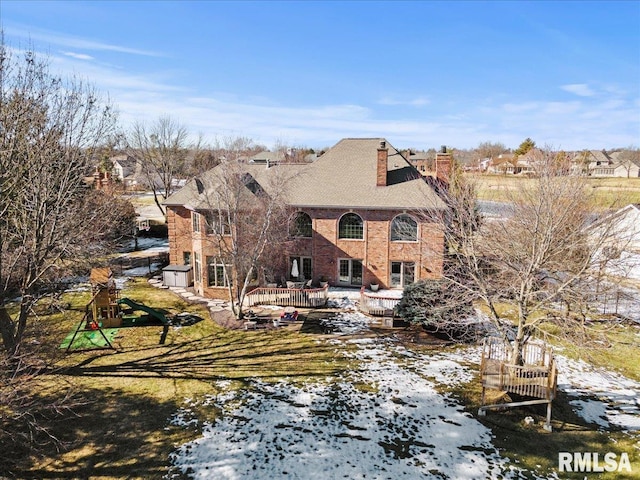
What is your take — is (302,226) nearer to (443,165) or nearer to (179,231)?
(179,231)

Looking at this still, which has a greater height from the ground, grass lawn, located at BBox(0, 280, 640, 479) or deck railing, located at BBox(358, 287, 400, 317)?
deck railing, located at BBox(358, 287, 400, 317)

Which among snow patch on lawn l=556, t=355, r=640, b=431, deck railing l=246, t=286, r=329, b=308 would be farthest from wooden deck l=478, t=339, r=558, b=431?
deck railing l=246, t=286, r=329, b=308

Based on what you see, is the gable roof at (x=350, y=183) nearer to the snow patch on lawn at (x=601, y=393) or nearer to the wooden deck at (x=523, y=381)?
the snow patch on lawn at (x=601, y=393)

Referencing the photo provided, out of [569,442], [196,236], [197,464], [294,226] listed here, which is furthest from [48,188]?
[569,442]

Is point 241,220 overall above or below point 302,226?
above

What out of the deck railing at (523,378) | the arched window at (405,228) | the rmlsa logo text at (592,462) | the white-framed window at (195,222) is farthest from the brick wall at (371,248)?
the rmlsa logo text at (592,462)

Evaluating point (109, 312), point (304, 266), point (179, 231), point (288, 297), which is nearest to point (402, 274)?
point (304, 266)

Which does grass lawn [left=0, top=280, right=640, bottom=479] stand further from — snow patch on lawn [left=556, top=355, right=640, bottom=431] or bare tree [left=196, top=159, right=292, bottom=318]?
bare tree [left=196, top=159, right=292, bottom=318]
